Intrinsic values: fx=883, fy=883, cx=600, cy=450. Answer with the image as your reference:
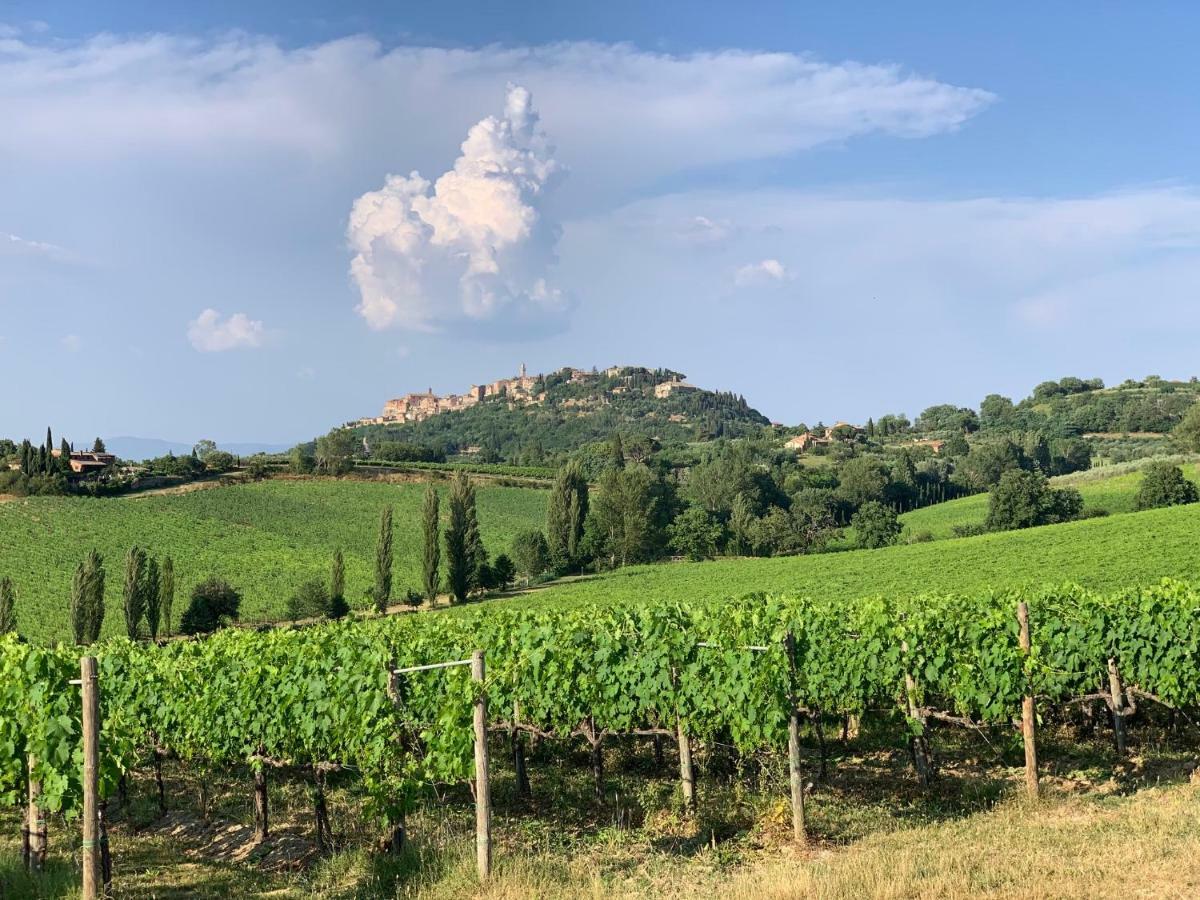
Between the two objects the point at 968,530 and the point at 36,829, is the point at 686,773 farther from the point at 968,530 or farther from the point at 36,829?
the point at 968,530

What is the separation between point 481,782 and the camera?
883 cm

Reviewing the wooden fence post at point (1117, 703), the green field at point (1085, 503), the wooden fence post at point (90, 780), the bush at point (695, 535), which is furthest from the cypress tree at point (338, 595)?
the green field at point (1085, 503)

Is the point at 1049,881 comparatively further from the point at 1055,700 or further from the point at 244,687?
the point at 244,687

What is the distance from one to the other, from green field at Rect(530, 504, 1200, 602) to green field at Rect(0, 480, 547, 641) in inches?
737

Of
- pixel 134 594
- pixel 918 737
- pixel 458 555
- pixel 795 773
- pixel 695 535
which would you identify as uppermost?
pixel 795 773

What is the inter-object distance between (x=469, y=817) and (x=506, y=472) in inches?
3806

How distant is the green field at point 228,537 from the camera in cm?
5669

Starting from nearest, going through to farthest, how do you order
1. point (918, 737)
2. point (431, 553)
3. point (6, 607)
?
point (918, 737) → point (6, 607) → point (431, 553)

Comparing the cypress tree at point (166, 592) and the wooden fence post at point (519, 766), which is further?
the cypress tree at point (166, 592)

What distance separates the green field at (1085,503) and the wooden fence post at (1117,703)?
206ft

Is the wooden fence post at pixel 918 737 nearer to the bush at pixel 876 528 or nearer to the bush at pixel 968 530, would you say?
the bush at pixel 876 528

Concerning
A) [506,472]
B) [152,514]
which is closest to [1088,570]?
[152,514]

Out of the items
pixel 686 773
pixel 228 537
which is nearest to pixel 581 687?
pixel 686 773

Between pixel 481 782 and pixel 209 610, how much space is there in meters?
47.9
